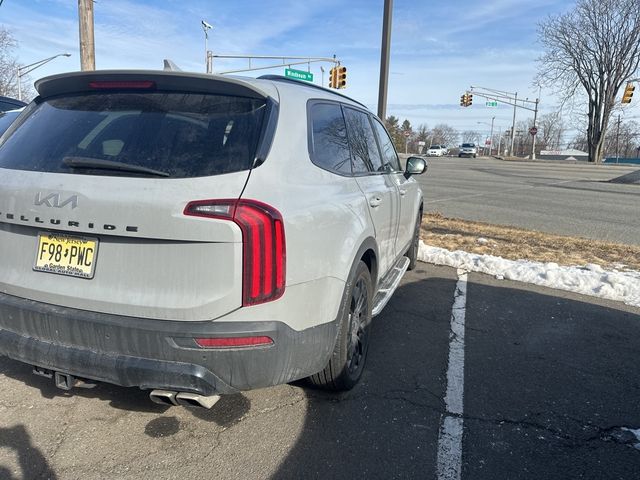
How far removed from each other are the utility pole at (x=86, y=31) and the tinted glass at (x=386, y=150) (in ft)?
22.2

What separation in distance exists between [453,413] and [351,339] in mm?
773

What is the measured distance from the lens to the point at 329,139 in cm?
307

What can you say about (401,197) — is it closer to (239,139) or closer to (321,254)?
(321,254)

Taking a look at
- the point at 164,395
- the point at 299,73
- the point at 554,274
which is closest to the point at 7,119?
the point at 164,395

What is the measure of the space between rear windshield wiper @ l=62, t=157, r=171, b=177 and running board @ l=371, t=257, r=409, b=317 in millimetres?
1985

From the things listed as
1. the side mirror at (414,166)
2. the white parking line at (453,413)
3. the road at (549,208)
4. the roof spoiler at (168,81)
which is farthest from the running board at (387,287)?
the road at (549,208)

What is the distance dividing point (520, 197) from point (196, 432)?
15259 mm

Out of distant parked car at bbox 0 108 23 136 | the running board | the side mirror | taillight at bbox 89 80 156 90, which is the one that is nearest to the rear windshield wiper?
taillight at bbox 89 80 156 90

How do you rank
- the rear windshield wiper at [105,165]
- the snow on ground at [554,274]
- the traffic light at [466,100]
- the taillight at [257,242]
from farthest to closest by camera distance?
1. the traffic light at [466,100]
2. the snow on ground at [554,274]
3. the rear windshield wiper at [105,165]
4. the taillight at [257,242]

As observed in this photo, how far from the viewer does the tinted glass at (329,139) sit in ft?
9.29

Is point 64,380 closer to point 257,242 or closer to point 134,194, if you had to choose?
point 134,194

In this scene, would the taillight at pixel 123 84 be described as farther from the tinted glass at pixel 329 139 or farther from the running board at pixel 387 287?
the running board at pixel 387 287

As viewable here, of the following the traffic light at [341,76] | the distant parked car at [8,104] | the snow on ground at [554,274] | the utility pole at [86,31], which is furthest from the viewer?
the traffic light at [341,76]

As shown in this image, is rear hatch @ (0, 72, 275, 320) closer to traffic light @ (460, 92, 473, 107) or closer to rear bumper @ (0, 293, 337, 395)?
rear bumper @ (0, 293, 337, 395)
